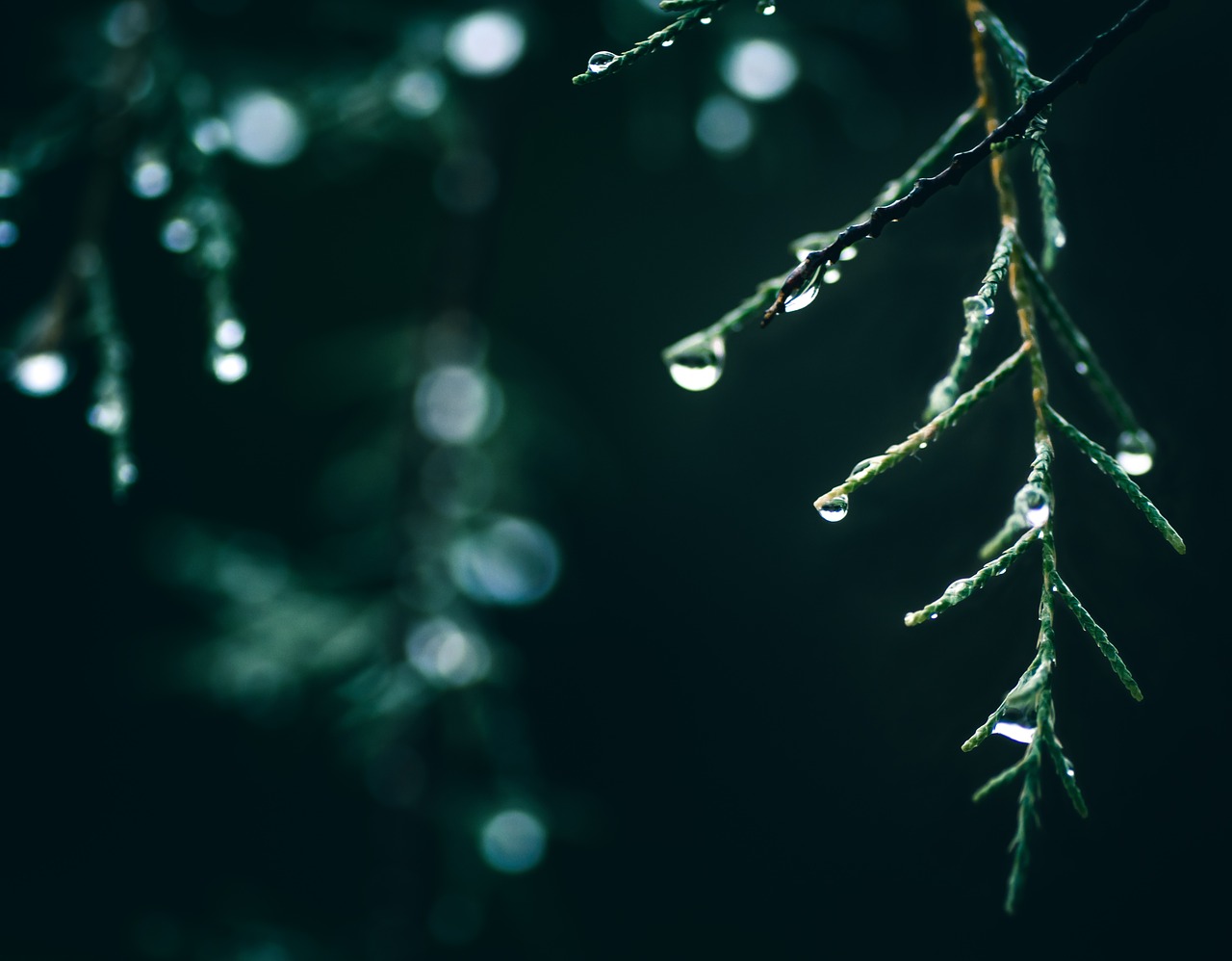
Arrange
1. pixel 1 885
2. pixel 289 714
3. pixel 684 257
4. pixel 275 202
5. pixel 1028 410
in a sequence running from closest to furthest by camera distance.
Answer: pixel 1028 410 → pixel 289 714 → pixel 684 257 → pixel 275 202 → pixel 1 885

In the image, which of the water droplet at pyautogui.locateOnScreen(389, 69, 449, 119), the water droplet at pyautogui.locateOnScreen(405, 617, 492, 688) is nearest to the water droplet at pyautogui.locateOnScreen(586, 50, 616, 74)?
the water droplet at pyautogui.locateOnScreen(389, 69, 449, 119)

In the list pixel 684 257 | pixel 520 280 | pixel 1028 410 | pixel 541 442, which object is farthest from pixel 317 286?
pixel 1028 410

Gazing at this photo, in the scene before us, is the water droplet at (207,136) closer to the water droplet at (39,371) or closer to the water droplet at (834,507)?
the water droplet at (39,371)

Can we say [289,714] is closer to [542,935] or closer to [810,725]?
[542,935]

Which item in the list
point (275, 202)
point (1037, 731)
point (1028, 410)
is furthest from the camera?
point (275, 202)

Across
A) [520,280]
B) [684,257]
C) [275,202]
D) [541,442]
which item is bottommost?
[541,442]

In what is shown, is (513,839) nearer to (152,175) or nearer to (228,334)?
(228,334)
